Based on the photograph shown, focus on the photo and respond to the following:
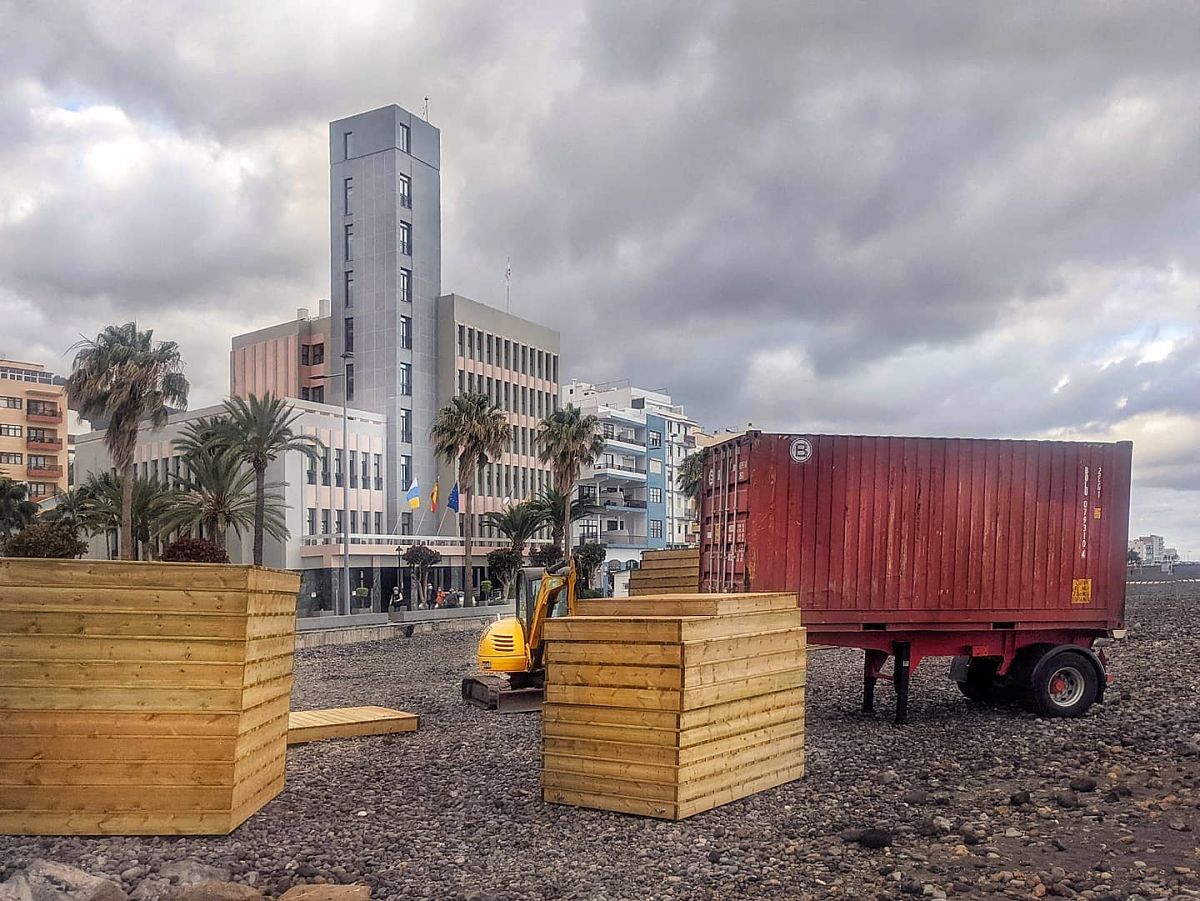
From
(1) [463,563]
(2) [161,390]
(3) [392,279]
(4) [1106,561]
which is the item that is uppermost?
(3) [392,279]

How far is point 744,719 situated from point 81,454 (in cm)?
7157

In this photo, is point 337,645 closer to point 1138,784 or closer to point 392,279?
point 1138,784

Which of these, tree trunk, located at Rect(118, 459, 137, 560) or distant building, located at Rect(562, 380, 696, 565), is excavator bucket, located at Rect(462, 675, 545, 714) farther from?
distant building, located at Rect(562, 380, 696, 565)

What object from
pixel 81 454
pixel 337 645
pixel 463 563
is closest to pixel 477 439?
pixel 463 563

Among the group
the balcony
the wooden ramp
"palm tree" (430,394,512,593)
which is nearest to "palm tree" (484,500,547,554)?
"palm tree" (430,394,512,593)

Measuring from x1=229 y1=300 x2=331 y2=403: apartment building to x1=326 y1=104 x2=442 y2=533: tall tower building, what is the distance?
2260 millimetres

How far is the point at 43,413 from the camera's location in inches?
3595

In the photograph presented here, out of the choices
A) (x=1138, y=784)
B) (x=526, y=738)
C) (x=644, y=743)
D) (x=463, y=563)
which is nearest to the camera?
(x=644, y=743)

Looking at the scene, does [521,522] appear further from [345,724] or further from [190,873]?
[190,873]

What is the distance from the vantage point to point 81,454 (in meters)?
70.0

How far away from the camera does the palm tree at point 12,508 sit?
54.2m

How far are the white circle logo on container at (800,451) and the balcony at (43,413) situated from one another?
311 ft

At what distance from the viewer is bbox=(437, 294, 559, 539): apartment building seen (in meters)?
66.8

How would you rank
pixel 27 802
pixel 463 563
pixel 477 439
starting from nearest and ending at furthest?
pixel 27 802 → pixel 477 439 → pixel 463 563
